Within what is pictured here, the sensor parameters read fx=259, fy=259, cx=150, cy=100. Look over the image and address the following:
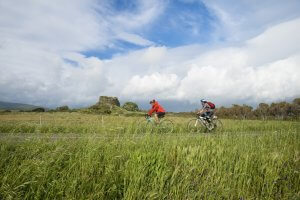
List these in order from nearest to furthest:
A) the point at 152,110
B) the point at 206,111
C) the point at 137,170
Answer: the point at 137,170 → the point at 152,110 → the point at 206,111

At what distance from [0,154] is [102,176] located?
1.92 metres

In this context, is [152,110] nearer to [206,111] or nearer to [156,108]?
[156,108]

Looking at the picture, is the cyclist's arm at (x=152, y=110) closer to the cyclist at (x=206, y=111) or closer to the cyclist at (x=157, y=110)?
the cyclist at (x=157, y=110)

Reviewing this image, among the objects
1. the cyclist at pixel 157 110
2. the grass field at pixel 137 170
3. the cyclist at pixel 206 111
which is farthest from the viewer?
the cyclist at pixel 206 111

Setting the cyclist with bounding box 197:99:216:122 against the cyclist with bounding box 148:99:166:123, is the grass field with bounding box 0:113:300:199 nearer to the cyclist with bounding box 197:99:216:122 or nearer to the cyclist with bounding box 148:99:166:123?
the cyclist with bounding box 148:99:166:123

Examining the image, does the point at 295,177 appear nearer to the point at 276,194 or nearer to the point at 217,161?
the point at 276,194

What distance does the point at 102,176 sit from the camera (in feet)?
14.2

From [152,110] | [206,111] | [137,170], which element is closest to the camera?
[137,170]

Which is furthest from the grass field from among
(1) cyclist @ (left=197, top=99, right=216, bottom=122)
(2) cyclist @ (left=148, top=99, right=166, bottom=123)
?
(1) cyclist @ (left=197, top=99, right=216, bottom=122)

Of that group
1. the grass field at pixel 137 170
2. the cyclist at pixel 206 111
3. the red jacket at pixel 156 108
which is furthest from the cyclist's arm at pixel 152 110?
the grass field at pixel 137 170

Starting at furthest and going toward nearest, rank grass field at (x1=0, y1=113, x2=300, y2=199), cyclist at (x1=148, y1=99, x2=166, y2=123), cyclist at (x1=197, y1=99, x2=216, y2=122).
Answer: cyclist at (x1=197, y1=99, x2=216, y2=122), cyclist at (x1=148, y1=99, x2=166, y2=123), grass field at (x1=0, y1=113, x2=300, y2=199)

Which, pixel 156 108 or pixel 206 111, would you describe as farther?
pixel 206 111

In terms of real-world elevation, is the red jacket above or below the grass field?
above

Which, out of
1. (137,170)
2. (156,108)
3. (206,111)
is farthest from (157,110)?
(137,170)
